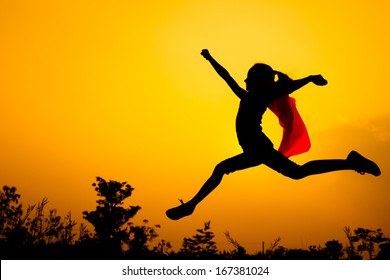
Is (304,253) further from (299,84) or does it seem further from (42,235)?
(42,235)

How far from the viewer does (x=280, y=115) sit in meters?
6.94

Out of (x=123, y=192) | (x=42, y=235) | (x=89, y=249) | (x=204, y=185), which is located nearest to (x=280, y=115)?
(x=204, y=185)

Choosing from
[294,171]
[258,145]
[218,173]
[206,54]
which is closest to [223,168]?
[218,173]

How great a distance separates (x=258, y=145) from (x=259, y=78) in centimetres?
80

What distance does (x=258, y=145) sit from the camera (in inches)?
237

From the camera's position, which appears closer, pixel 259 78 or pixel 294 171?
pixel 294 171

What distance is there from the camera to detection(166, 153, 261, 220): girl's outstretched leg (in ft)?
20.3

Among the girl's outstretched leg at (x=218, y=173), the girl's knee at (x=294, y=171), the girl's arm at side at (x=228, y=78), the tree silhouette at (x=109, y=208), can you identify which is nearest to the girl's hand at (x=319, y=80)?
the girl's arm at side at (x=228, y=78)

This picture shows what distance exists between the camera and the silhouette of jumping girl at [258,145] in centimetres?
605

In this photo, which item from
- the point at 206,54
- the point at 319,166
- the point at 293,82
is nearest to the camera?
the point at 293,82

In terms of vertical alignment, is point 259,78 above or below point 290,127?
above

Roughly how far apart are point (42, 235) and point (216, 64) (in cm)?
619

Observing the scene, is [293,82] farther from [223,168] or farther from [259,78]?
[223,168]

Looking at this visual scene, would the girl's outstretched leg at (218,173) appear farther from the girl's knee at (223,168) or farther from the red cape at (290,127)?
the red cape at (290,127)
